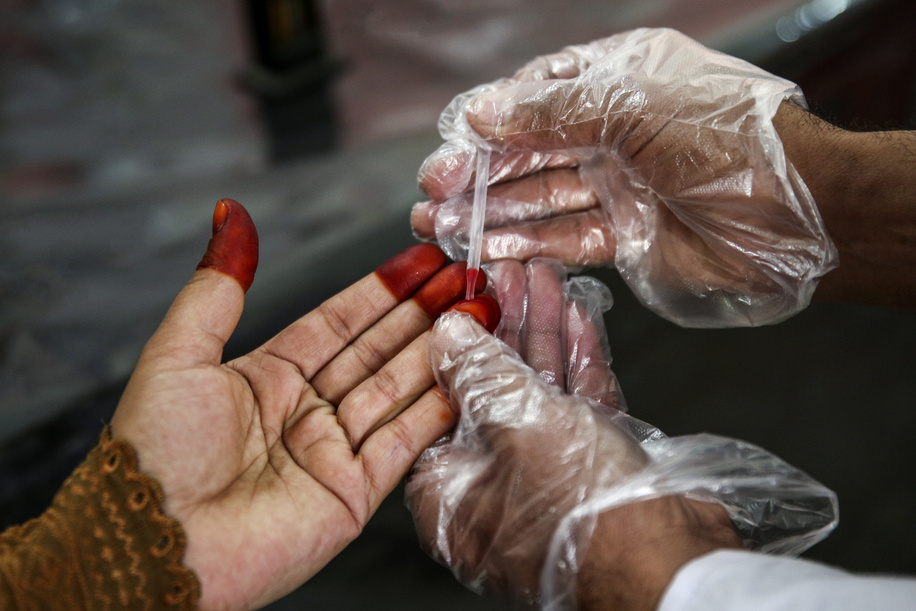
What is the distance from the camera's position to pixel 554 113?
0.90m

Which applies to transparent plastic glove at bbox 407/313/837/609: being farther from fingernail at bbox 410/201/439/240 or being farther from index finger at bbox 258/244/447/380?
fingernail at bbox 410/201/439/240

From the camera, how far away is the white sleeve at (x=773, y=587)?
0.53 metres

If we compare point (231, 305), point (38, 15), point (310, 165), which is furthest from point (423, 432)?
point (38, 15)

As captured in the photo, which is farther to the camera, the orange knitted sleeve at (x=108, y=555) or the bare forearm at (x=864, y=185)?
the bare forearm at (x=864, y=185)

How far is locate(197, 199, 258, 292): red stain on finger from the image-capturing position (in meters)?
0.78

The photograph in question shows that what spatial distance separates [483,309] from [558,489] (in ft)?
0.91

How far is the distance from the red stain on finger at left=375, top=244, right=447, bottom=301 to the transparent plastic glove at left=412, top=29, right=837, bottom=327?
3.0 inches

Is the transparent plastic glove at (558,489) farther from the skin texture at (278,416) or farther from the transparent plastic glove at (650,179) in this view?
the transparent plastic glove at (650,179)

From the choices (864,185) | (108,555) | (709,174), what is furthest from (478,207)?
(108,555)

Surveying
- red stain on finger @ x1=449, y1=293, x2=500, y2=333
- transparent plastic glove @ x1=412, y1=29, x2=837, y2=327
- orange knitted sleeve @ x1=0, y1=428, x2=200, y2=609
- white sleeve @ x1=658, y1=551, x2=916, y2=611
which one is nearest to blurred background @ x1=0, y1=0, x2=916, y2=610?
transparent plastic glove @ x1=412, y1=29, x2=837, y2=327

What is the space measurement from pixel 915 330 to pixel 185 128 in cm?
183

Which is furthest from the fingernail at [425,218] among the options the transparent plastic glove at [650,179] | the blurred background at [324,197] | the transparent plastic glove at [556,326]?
the blurred background at [324,197]

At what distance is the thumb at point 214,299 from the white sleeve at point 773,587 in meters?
0.60

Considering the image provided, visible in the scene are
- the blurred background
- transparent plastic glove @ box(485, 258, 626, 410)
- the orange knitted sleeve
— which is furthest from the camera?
the blurred background
